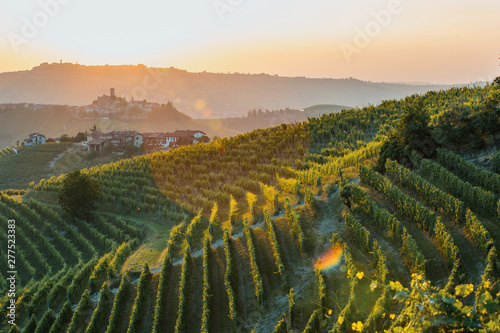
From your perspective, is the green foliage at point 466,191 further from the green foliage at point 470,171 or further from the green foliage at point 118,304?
the green foliage at point 118,304

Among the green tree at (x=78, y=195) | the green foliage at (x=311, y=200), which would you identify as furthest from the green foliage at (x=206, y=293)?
the green tree at (x=78, y=195)

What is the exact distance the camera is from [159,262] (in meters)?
29.6

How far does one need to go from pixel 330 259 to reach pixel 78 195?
3164 cm

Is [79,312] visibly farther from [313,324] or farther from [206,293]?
[313,324]

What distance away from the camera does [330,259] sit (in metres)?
21.7

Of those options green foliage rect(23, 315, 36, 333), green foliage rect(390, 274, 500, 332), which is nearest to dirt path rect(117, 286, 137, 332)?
green foliage rect(23, 315, 36, 333)

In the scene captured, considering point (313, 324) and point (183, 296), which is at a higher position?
point (313, 324)

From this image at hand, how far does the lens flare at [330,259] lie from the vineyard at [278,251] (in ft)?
0.29

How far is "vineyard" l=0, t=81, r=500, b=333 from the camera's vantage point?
16.8 metres

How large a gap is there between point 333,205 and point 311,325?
12342mm

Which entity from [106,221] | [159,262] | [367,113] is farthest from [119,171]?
[367,113]

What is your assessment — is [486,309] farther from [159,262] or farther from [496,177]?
[159,262]

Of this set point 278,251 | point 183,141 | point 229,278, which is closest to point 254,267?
point 229,278

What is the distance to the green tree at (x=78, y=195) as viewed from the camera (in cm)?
4275
